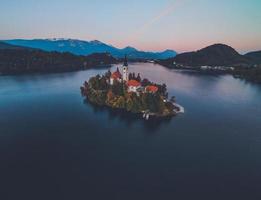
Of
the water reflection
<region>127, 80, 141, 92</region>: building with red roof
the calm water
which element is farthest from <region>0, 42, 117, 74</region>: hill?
the water reflection

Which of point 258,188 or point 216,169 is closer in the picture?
point 258,188

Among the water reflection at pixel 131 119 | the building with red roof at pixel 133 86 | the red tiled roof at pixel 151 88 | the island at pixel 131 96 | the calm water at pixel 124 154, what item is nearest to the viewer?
the calm water at pixel 124 154

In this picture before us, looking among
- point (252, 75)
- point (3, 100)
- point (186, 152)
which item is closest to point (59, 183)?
point (186, 152)

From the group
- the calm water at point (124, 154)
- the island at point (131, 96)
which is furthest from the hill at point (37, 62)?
the calm water at point (124, 154)

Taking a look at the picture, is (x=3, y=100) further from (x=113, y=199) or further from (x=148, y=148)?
(x=113, y=199)

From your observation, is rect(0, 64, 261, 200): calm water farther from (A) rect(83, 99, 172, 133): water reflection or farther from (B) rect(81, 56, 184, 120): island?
(B) rect(81, 56, 184, 120): island

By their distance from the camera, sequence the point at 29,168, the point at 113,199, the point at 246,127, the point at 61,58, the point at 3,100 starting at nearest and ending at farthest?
the point at 113,199 → the point at 29,168 → the point at 246,127 → the point at 3,100 → the point at 61,58

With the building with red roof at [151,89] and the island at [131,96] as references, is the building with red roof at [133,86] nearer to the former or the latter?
the island at [131,96]
